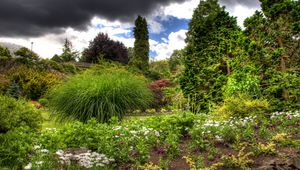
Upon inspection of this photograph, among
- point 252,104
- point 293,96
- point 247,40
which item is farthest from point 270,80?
point 252,104

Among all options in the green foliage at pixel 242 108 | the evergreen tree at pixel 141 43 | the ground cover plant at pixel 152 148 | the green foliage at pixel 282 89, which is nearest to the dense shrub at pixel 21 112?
the ground cover plant at pixel 152 148

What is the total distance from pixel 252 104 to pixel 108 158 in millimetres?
5112

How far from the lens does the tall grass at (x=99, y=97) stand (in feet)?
27.1

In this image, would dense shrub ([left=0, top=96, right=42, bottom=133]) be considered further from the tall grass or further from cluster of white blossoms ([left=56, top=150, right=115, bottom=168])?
cluster of white blossoms ([left=56, top=150, right=115, bottom=168])

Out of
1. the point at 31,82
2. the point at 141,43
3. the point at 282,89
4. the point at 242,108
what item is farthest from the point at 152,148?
the point at 141,43

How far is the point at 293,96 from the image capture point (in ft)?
32.3

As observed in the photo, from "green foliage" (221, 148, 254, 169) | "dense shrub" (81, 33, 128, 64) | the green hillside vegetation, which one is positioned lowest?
"green foliage" (221, 148, 254, 169)

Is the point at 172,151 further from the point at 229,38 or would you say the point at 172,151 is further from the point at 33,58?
the point at 33,58

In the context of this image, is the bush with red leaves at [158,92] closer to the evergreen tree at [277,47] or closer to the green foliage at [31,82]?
the green foliage at [31,82]

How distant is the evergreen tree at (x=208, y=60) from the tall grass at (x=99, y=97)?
2913mm

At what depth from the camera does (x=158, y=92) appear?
56.4ft

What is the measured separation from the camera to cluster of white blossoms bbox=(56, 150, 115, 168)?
4.06m

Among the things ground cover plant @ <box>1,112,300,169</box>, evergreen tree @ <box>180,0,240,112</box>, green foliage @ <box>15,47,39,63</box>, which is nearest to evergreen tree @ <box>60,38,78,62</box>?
green foliage @ <box>15,47,39,63</box>

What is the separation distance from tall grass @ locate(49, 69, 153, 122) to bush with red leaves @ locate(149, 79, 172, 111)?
740 centimetres
